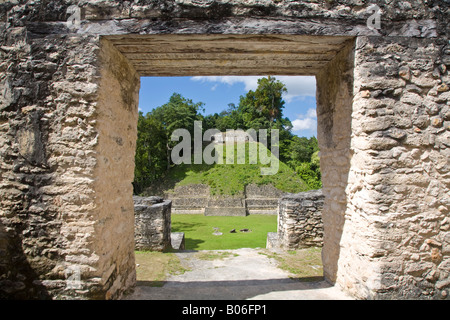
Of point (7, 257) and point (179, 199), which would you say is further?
point (179, 199)

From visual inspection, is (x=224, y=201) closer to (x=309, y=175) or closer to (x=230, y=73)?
(x=309, y=175)

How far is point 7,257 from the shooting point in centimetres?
285

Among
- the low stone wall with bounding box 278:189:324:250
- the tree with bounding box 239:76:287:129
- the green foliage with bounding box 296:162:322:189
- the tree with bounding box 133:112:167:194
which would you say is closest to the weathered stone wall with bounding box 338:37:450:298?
the low stone wall with bounding box 278:189:324:250

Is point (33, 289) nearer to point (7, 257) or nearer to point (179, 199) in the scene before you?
point (7, 257)

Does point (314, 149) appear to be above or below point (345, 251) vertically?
above

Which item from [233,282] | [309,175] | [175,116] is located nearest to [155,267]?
[233,282]

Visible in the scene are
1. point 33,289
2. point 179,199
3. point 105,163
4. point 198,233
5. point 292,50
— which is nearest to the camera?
point 33,289

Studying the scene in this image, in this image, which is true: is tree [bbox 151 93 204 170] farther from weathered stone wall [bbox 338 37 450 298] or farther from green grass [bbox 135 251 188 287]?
weathered stone wall [bbox 338 37 450 298]

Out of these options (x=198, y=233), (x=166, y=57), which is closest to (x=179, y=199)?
(x=198, y=233)

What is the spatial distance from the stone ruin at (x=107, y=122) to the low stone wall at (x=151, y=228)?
384 centimetres

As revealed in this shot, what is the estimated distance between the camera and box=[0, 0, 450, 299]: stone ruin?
2799 mm

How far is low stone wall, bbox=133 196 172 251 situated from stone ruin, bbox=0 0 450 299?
12.6ft

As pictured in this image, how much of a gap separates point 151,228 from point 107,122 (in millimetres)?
4349

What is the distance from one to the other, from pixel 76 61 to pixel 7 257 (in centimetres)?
207
